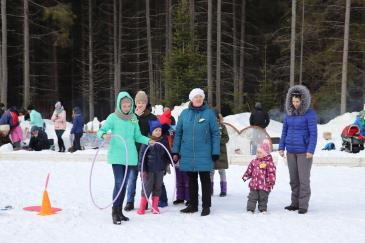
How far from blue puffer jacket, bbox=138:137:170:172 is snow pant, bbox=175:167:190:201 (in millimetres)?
672

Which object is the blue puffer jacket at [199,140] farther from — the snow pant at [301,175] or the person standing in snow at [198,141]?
the snow pant at [301,175]

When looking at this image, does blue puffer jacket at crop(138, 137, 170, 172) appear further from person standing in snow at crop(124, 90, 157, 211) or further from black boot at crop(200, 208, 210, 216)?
black boot at crop(200, 208, 210, 216)

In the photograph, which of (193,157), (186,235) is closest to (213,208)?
(193,157)

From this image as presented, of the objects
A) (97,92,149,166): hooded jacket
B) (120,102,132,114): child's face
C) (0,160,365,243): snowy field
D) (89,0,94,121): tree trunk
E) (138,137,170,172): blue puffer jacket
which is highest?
(89,0,94,121): tree trunk

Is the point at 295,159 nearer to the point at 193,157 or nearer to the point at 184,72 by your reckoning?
the point at 193,157

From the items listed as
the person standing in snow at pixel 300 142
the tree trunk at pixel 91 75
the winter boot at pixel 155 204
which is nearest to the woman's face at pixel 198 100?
the person standing in snow at pixel 300 142

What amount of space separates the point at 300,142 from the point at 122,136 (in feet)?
8.64

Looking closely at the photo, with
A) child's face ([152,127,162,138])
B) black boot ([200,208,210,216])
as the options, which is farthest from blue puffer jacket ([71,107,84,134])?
black boot ([200,208,210,216])

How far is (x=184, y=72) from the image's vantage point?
76.1ft

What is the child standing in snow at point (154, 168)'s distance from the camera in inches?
263

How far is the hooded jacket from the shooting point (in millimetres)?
6098

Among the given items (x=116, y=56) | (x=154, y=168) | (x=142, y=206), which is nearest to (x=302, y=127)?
(x=154, y=168)

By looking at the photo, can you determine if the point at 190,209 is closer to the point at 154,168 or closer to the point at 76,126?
the point at 154,168

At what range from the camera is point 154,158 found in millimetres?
6664
